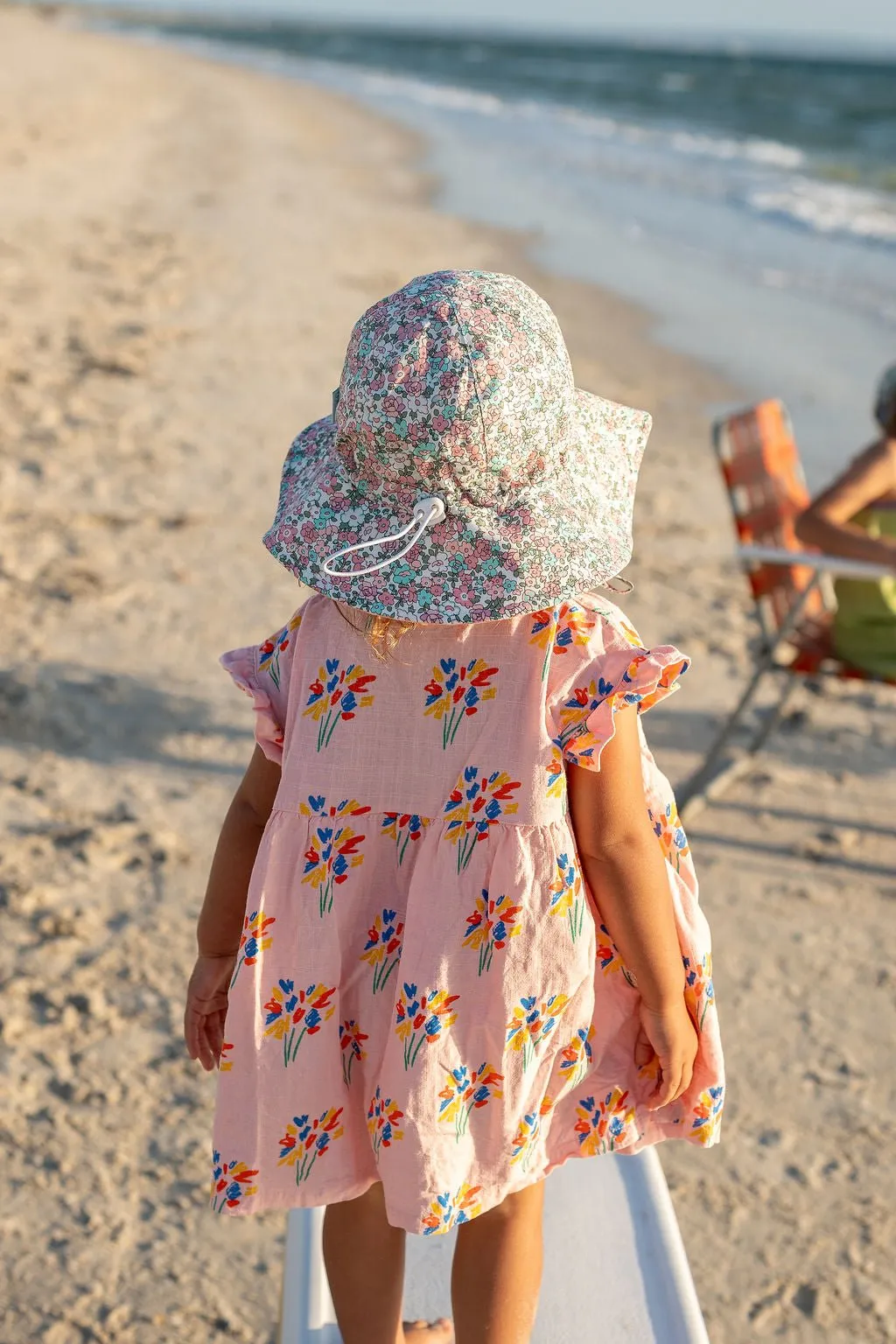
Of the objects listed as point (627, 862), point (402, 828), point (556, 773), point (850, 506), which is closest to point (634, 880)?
point (627, 862)

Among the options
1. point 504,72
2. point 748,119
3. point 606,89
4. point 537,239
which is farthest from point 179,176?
point 504,72

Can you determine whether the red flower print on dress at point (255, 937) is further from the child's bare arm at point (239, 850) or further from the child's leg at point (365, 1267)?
the child's leg at point (365, 1267)

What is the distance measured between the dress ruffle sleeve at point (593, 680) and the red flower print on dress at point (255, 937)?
0.41 m

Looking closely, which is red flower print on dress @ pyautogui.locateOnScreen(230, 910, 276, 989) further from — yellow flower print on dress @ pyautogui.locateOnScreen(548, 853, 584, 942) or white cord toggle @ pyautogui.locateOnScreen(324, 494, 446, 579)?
white cord toggle @ pyautogui.locateOnScreen(324, 494, 446, 579)

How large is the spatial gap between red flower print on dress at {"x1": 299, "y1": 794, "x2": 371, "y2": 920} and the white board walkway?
2.56ft

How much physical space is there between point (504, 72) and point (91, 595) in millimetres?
50010

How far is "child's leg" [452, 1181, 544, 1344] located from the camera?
171 cm

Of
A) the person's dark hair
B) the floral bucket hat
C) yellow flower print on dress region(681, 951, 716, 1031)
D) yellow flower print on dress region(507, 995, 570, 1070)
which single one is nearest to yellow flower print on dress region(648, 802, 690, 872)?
yellow flower print on dress region(681, 951, 716, 1031)

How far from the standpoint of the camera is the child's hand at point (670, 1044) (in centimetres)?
161

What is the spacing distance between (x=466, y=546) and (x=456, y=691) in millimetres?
184

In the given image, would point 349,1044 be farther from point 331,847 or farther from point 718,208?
point 718,208

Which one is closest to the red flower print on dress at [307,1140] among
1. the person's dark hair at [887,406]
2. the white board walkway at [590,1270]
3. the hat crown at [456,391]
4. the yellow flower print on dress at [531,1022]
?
the yellow flower print on dress at [531,1022]

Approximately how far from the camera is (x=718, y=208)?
14938mm

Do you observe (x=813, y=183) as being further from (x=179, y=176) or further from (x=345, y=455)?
(x=345, y=455)
